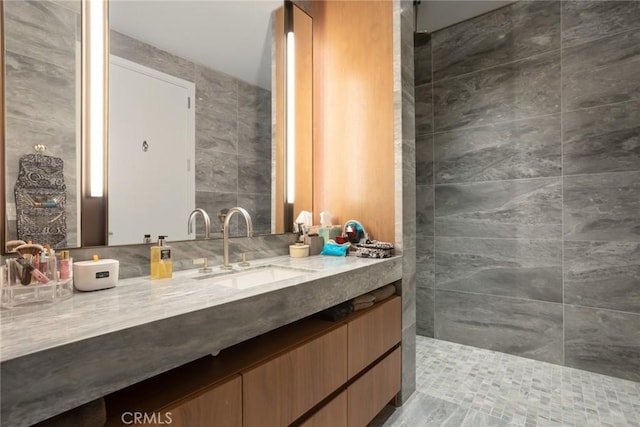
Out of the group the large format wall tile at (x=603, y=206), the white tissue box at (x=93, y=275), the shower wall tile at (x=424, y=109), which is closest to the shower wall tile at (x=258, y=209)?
the white tissue box at (x=93, y=275)

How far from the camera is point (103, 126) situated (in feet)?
4.16

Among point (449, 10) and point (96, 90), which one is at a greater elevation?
point (449, 10)

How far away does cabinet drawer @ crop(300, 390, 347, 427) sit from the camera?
1.26 m

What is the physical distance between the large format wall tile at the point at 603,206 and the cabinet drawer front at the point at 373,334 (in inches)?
59.9

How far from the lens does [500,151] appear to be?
2.64 m

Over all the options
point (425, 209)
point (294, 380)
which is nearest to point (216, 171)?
point (294, 380)

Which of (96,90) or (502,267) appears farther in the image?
(502,267)

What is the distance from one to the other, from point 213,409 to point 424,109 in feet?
9.46

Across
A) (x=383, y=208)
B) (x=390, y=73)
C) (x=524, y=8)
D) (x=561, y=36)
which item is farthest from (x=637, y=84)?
(x=383, y=208)

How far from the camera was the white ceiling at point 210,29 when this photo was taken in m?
1.38

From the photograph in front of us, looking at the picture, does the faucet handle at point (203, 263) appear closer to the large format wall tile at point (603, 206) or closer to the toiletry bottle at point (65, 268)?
the toiletry bottle at point (65, 268)

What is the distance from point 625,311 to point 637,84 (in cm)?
152

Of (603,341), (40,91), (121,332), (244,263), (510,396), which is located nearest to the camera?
(121,332)

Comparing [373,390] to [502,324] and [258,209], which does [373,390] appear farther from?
[502,324]
